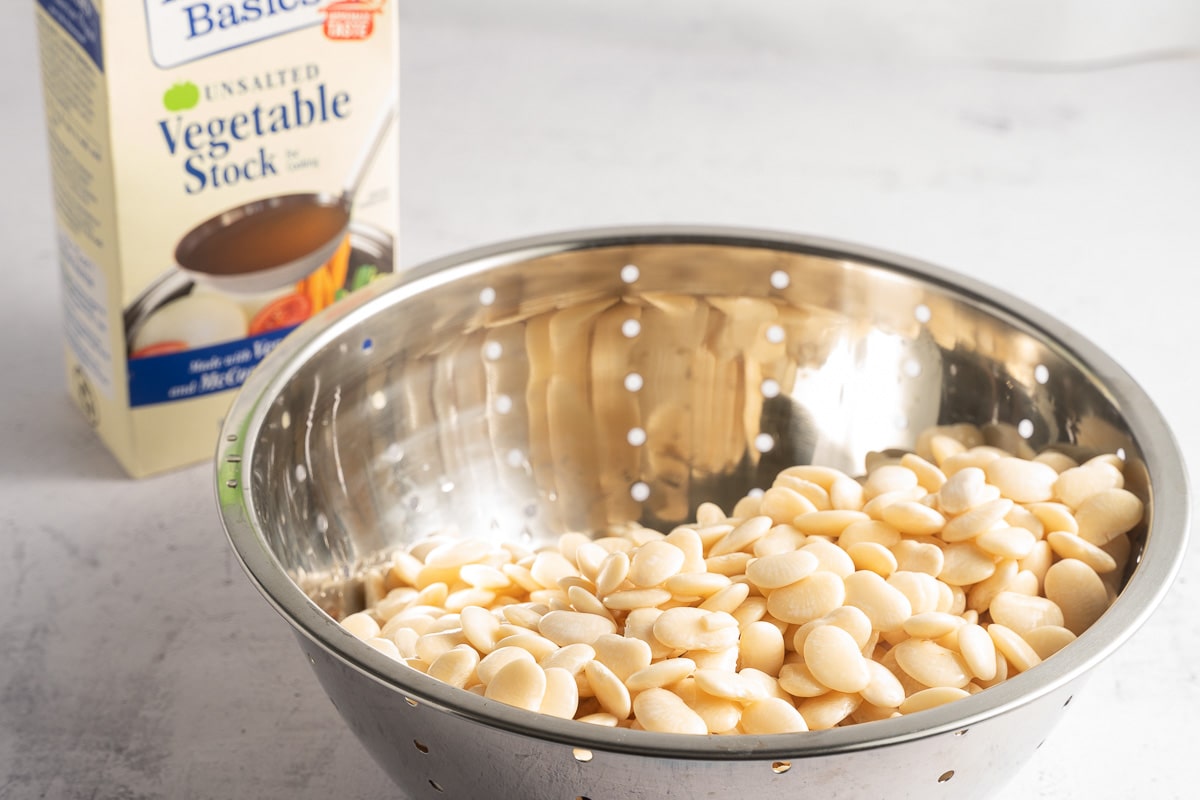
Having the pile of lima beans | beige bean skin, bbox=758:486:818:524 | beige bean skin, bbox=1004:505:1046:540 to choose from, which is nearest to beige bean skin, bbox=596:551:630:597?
the pile of lima beans

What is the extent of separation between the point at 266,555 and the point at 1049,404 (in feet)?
1.50

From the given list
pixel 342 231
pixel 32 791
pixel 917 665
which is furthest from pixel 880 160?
pixel 32 791

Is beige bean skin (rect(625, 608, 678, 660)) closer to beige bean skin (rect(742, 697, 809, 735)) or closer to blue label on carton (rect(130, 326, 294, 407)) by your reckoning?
beige bean skin (rect(742, 697, 809, 735))

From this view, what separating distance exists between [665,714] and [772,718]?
0.15 feet

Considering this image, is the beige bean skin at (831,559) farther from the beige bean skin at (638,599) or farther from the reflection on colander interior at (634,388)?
the reflection on colander interior at (634,388)

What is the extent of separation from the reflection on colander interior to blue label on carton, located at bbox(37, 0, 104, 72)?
0.82ft

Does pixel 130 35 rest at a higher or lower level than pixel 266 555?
→ higher

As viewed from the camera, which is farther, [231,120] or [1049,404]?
[231,120]

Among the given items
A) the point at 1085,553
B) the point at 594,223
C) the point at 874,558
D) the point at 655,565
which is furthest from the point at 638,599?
the point at 594,223

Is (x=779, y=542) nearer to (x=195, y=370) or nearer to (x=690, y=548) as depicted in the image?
(x=690, y=548)

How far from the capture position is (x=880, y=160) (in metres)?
1.43

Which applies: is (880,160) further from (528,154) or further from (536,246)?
(536,246)

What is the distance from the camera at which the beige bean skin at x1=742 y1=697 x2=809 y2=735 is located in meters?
0.58

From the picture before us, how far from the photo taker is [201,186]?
36.9 inches
